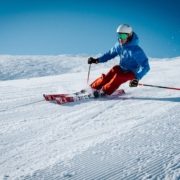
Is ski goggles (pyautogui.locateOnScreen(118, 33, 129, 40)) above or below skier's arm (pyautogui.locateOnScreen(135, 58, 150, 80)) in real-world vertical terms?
above

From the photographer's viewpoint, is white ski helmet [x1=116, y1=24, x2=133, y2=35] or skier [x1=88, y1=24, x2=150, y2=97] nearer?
skier [x1=88, y1=24, x2=150, y2=97]

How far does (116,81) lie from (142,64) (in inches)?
28.3

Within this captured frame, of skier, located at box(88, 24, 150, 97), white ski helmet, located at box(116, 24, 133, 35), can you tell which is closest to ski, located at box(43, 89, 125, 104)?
skier, located at box(88, 24, 150, 97)

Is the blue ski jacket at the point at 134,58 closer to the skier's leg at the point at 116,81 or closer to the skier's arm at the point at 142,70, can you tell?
the skier's arm at the point at 142,70

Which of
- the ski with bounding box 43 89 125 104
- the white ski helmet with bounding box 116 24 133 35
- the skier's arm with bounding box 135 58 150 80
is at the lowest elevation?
the ski with bounding box 43 89 125 104

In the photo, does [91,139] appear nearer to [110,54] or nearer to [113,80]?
[113,80]

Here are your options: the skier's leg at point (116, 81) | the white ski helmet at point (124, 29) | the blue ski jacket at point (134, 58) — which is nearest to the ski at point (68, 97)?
the skier's leg at point (116, 81)

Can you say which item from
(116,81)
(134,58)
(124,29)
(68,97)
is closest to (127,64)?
(134,58)

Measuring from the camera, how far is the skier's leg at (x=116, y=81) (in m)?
7.41

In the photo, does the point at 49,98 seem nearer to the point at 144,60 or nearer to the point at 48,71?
the point at 144,60

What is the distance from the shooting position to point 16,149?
3.73 meters

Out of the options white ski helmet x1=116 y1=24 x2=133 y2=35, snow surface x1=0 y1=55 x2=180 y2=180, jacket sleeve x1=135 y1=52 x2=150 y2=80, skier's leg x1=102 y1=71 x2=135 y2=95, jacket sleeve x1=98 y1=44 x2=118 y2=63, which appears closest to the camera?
snow surface x1=0 y1=55 x2=180 y2=180

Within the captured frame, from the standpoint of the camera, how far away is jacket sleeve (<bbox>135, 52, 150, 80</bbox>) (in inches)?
296

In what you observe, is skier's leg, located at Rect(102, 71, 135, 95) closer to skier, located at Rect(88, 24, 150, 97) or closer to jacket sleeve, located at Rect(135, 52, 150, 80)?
skier, located at Rect(88, 24, 150, 97)
